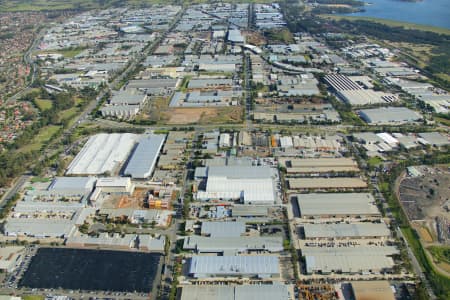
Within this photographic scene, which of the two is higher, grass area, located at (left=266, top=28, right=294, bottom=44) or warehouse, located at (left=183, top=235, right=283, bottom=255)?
grass area, located at (left=266, top=28, right=294, bottom=44)

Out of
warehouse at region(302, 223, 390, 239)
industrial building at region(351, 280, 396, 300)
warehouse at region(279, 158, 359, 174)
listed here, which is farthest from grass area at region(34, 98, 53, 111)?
industrial building at region(351, 280, 396, 300)

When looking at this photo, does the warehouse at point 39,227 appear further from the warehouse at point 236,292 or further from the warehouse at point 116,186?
the warehouse at point 236,292

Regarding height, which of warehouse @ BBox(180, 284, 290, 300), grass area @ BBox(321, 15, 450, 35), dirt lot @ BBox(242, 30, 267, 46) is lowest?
warehouse @ BBox(180, 284, 290, 300)

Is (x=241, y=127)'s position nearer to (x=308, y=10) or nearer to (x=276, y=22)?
(x=276, y=22)

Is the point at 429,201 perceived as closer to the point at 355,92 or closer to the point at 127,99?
the point at 355,92

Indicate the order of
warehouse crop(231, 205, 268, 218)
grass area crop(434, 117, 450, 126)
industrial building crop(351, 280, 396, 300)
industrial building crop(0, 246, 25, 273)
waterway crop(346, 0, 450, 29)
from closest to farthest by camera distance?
industrial building crop(351, 280, 396, 300), industrial building crop(0, 246, 25, 273), warehouse crop(231, 205, 268, 218), grass area crop(434, 117, 450, 126), waterway crop(346, 0, 450, 29)

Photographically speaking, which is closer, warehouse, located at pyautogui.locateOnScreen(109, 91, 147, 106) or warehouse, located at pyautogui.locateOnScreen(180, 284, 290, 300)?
warehouse, located at pyautogui.locateOnScreen(180, 284, 290, 300)

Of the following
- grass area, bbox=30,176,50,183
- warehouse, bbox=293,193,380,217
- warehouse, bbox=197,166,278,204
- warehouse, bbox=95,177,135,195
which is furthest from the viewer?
grass area, bbox=30,176,50,183

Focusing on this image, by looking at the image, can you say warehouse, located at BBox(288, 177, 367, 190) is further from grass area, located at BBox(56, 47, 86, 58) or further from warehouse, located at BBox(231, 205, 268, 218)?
grass area, located at BBox(56, 47, 86, 58)
